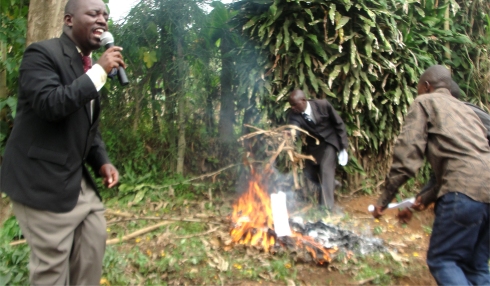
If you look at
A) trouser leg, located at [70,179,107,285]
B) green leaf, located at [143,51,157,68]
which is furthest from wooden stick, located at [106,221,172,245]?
green leaf, located at [143,51,157,68]

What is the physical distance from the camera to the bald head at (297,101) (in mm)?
6555

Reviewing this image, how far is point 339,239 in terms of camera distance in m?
5.24

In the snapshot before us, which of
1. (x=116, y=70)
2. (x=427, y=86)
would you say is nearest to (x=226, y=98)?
(x=427, y=86)

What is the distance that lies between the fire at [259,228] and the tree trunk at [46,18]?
3024 mm

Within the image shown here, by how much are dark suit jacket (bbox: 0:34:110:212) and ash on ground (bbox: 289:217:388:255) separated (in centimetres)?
325

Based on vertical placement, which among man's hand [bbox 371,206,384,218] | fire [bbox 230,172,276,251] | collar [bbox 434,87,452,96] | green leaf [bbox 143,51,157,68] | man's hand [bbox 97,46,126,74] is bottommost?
fire [bbox 230,172,276,251]

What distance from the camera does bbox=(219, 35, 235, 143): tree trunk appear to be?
762 cm

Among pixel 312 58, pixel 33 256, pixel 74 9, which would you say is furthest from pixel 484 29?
pixel 33 256

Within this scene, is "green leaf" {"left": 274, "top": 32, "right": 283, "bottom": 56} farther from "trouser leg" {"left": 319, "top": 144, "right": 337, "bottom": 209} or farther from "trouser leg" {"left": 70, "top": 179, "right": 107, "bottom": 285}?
"trouser leg" {"left": 70, "top": 179, "right": 107, "bottom": 285}

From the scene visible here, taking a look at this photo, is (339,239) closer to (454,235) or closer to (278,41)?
(454,235)

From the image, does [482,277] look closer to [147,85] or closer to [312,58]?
[312,58]

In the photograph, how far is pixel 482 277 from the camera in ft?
11.2

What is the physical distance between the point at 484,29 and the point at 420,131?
6566 millimetres

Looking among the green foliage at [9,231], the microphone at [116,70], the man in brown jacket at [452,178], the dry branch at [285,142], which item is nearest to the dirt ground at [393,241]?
the dry branch at [285,142]
